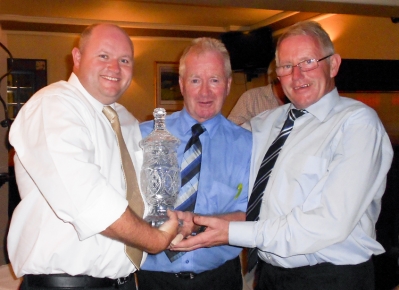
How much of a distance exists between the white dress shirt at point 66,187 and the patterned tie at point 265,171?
588 millimetres

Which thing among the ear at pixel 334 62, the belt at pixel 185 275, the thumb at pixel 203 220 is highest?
the ear at pixel 334 62

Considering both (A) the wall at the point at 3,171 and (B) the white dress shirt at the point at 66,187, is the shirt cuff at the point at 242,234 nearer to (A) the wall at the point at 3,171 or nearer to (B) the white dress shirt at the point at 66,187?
(B) the white dress shirt at the point at 66,187

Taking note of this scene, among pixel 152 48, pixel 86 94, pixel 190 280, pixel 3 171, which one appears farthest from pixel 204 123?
pixel 152 48

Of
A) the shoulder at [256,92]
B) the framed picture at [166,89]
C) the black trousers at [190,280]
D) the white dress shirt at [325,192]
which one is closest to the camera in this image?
the white dress shirt at [325,192]

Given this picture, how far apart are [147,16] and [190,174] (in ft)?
18.5

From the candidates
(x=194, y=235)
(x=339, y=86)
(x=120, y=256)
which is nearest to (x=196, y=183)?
(x=194, y=235)

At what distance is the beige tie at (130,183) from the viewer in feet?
5.74

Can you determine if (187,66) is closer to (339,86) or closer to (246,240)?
(246,240)

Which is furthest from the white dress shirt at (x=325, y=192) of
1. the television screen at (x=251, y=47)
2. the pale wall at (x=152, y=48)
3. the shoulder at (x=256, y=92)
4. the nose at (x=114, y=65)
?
the television screen at (x=251, y=47)

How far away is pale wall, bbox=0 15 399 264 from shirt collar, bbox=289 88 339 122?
3.91 meters

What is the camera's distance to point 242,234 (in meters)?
1.88

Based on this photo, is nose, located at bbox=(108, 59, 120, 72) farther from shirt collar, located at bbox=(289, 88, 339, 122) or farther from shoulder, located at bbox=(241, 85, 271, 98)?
shoulder, located at bbox=(241, 85, 271, 98)

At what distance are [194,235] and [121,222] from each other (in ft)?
1.71

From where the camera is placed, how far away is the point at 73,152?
59.7 inches
